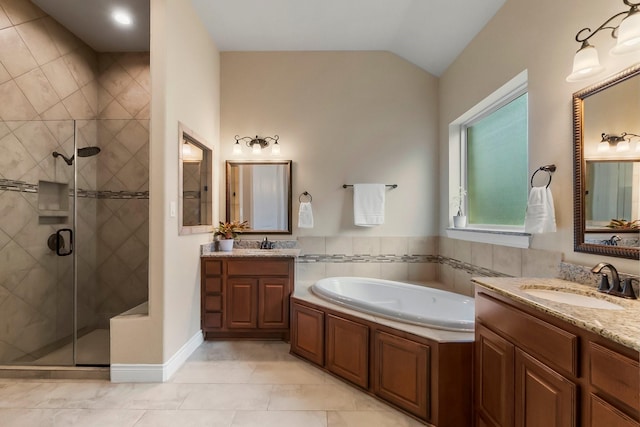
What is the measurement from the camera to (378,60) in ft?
10.4

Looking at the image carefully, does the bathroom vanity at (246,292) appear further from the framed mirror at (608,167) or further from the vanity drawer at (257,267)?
the framed mirror at (608,167)

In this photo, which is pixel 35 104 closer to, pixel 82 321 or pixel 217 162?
pixel 217 162

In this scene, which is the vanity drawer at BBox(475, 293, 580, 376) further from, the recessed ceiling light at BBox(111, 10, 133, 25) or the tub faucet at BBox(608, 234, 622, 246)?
the recessed ceiling light at BBox(111, 10, 133, 25)

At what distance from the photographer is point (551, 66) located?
5.44 feet

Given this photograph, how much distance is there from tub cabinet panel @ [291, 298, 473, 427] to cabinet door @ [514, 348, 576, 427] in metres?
0.40

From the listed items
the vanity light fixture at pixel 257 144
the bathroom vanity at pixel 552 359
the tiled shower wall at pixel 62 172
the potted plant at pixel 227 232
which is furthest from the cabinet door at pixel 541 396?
the tiled shower wall at pixel 62 172

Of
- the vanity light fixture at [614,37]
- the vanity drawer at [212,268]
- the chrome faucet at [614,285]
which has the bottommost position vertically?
the vanity drawer at [212,268]

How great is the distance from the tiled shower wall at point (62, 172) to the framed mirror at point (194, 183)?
2.10 ft

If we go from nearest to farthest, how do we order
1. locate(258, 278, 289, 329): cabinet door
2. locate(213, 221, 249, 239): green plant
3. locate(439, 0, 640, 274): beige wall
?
locate(439, 0, 640, 274): beige wall
locate(258, 278, 289, 329): cabinet door
locate(213, 221, 249, 239): green plant

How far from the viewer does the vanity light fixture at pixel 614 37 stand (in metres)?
Result: 1.09

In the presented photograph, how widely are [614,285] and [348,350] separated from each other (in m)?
1.50

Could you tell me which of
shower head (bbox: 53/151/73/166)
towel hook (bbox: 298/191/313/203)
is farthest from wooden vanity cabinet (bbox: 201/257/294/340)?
shower head (bbox: 53/151/73/166)

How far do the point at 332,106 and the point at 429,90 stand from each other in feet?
3.63

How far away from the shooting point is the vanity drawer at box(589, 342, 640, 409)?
75 cm
